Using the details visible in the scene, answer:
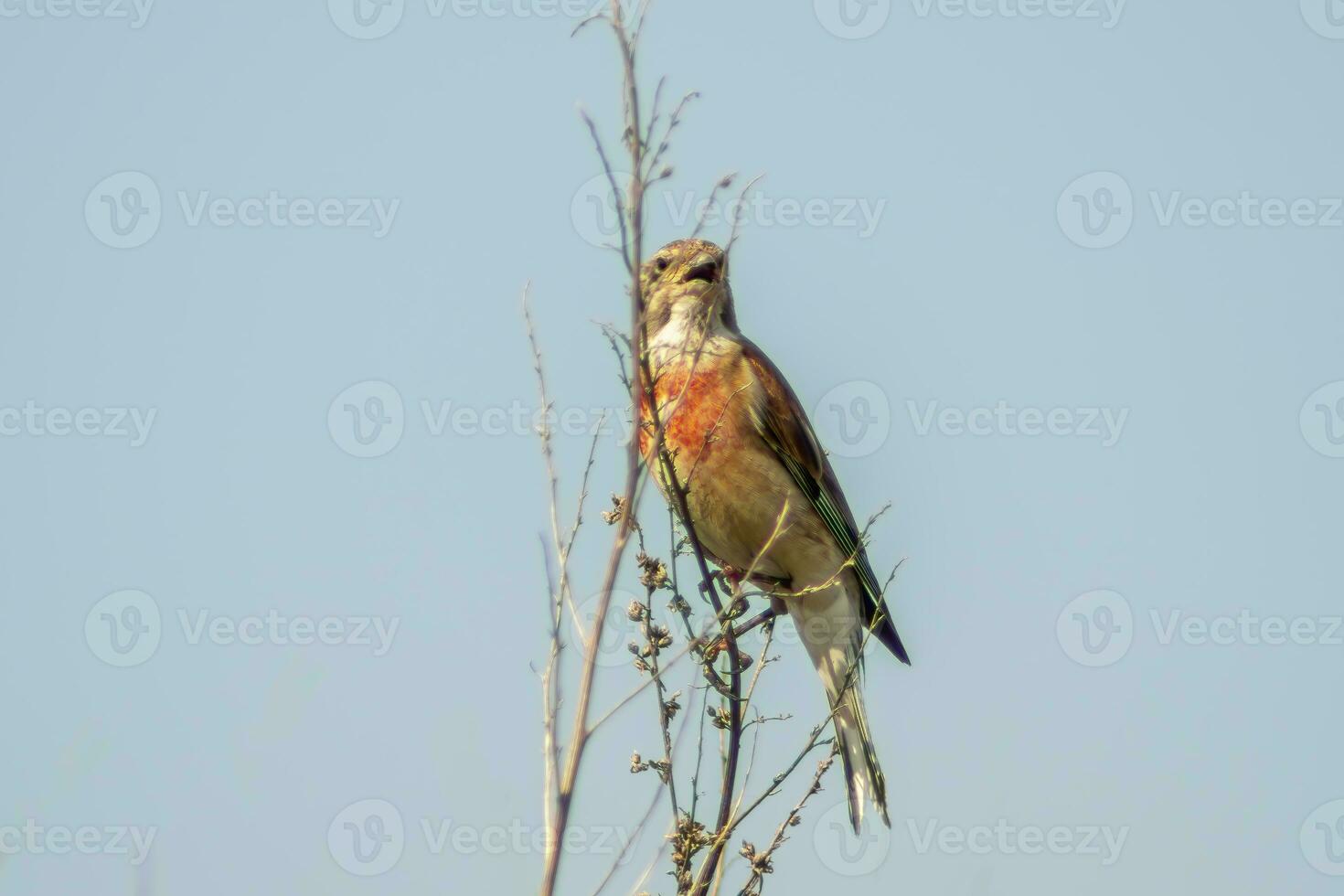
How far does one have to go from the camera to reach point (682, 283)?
6.39 m

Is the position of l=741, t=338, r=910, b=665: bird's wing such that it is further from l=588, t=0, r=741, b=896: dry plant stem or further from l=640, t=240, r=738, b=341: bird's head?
l=588, t=0, r=741, b=896: dry plant stem

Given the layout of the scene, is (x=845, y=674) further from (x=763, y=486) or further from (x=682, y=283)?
(x=682, y=283)

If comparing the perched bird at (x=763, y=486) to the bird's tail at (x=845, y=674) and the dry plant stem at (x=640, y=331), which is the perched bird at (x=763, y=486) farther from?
the dry plant stem at (x=640, y=331)

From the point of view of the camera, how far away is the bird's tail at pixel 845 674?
6.11 m

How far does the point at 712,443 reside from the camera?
6.12 m

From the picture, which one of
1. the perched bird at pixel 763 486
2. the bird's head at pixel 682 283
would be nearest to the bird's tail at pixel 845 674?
the perched bird at pixel 763 486

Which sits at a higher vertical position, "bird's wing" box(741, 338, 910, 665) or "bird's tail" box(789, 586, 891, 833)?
"bird's wing" box(741, 338, 910, 665)

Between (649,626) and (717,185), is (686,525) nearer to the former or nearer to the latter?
(649,626)

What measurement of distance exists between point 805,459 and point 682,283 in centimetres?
101

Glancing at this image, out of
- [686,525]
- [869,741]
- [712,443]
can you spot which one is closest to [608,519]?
[686,525]

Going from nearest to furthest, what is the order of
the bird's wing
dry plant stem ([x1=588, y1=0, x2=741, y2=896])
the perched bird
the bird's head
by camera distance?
1. dry plant stem ([x1=588, y1=0, x2=741, y2=896])
2. the perched bird
3. the bird's head
4. the bird's wing

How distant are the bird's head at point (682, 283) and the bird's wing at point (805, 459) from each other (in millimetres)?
383

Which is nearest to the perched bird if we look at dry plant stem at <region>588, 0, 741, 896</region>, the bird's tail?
the bird's tail

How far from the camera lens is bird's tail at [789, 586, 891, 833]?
611 centimetres
